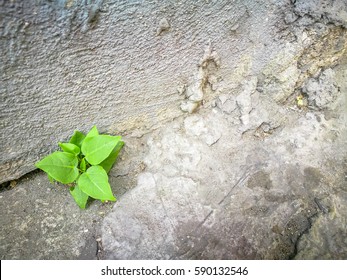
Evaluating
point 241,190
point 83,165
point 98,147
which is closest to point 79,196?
point 83,165

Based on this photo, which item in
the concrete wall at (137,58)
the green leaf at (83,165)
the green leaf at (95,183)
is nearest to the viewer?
the concrete wall at (137,58)

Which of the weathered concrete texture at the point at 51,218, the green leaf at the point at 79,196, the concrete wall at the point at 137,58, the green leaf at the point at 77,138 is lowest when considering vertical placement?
the weathered concrete texture at the point at 51,218

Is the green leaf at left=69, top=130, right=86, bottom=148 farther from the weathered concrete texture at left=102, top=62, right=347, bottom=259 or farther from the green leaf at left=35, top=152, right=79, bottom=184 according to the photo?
the weathered concrete texture at left=102, top=62, right=347, bottom=259

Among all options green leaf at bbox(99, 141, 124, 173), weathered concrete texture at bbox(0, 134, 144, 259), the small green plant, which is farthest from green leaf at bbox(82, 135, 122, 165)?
weathered concrete texture at bbox(0, 134, 144, 259)

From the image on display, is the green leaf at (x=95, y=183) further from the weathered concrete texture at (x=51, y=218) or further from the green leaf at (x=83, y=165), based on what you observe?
the weathered concrete texture at (x=51, y=218)

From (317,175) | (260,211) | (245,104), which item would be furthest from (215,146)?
(317,175)

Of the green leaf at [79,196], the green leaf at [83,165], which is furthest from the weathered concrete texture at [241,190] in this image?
the green leaf at [83,165]

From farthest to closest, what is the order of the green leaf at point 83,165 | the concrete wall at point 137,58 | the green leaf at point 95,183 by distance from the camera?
the green leaf at point 83,165
the green leaf at point 95,183
the concrete wall at point 137,58
